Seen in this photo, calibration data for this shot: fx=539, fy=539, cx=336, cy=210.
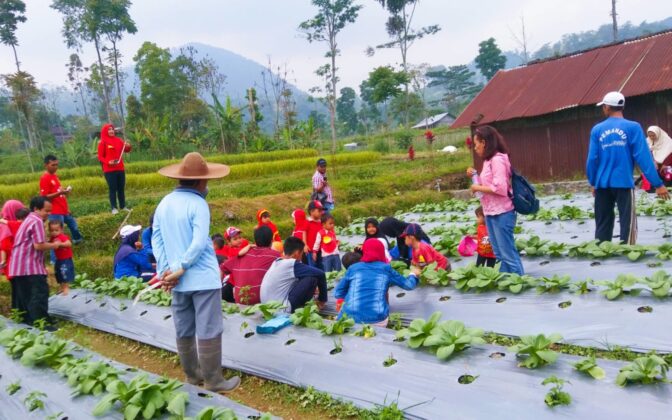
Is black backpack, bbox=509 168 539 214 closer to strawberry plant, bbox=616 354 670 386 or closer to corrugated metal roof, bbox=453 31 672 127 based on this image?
strawberry plant, bbox=616 354 670 386

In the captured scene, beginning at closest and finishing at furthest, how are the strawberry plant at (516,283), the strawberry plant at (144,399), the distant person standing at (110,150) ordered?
the strawberry plant at (144,399), the strawberry plant at (516,283), the distant person standing at (110,150)

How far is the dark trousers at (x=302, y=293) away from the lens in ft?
17.8

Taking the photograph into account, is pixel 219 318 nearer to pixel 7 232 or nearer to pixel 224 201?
pixel 7 232

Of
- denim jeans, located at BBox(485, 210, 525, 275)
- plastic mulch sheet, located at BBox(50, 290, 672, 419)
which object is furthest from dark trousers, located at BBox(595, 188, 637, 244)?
plastic mulch sheet, located at BBox(50, 290, 672, 419)

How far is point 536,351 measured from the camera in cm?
332

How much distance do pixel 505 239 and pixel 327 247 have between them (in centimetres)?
321

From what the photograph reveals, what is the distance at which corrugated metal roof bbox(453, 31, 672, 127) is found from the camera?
14891 millimetres

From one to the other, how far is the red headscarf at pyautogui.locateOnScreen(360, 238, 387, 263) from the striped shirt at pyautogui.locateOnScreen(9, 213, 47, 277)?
4197 millimetres

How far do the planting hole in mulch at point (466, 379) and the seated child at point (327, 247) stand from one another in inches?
179

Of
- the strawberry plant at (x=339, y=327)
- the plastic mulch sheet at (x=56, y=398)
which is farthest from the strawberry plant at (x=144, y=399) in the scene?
the strawberry plant at (x=339, y=327)

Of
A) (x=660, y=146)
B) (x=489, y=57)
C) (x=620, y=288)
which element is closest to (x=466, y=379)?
(x=620, y=288)

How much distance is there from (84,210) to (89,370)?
10217 mm

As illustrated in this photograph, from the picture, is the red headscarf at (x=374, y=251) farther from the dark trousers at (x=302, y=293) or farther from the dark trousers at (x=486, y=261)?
the dark trousers at (x=486, y=261)

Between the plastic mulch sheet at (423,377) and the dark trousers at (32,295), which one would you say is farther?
the dark trousers at (32,295)
